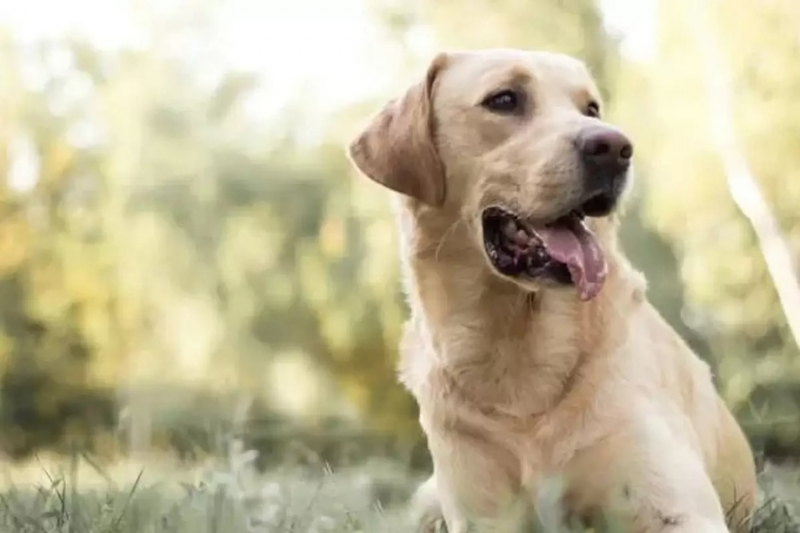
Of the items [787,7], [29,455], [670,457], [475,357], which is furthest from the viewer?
[787,7]

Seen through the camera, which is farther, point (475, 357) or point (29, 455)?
point (29, 455)

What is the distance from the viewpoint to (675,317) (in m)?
2.38

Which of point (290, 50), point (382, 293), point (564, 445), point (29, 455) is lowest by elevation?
point (29, 455)

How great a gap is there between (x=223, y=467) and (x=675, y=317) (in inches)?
42.8

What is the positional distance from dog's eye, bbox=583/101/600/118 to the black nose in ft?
0.64

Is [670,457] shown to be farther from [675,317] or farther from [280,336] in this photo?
[280,336]

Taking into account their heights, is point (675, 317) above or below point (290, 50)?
below

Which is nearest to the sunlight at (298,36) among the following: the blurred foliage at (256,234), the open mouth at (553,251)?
the blurred foliage at (256,234)

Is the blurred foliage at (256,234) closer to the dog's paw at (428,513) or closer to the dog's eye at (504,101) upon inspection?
A: the dog's paw at (428,513)

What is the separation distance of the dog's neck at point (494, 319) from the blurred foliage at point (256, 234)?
1.01 metres

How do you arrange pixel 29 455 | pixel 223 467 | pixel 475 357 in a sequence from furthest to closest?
1. pixel 29 455
2. pixel 223 467
3. pixel 475 357

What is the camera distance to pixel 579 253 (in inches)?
50.0

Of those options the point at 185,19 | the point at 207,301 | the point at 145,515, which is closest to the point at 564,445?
the point at 145,515

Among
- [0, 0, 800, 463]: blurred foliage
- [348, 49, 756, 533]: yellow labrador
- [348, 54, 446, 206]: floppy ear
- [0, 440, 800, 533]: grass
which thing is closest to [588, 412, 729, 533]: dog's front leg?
[348, 49, 756, 533]: yellow labrador
